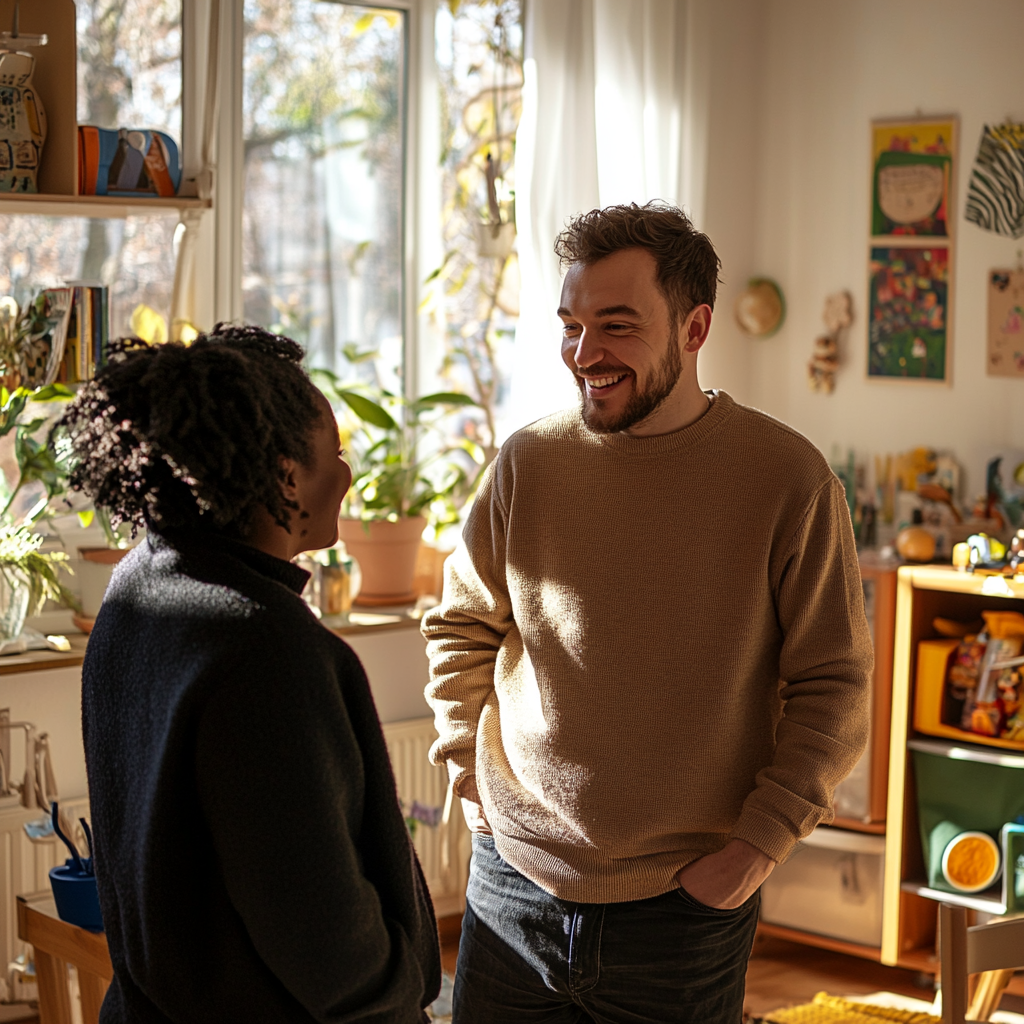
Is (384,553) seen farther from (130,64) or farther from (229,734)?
(229,734)

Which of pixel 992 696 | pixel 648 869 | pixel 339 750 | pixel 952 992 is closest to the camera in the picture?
pixel 339 750

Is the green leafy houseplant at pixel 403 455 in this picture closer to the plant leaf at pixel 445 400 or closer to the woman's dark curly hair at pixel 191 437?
the plant leaf at pixel 445 400

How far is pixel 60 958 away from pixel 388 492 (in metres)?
1.37

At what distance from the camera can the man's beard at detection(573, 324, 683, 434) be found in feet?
Answer: 5.12

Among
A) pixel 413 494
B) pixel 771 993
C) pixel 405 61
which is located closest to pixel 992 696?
pixel 771 993

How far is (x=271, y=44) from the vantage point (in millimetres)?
3078

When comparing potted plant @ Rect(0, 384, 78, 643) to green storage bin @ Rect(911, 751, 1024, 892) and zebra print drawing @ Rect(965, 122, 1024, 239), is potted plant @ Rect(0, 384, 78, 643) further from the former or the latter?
zebra print drawing @ Rect(965, 122, 1024, 239)

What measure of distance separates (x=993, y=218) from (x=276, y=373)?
7.89 ft

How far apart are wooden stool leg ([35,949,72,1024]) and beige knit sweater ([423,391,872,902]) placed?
869 millimetres

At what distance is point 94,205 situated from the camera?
2.51m

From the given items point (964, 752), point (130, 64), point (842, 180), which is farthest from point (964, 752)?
point (130, 64)

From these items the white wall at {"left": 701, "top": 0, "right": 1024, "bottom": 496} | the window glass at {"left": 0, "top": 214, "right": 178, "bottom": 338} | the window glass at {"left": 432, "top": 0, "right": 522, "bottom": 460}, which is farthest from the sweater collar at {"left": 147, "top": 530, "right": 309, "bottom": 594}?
the white wall at {"left": 701, "top": 0, "right": 1024, "bottom": 496}

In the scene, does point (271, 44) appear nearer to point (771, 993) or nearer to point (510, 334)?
point (510, 334)

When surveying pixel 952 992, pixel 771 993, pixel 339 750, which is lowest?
pixel 771 993
